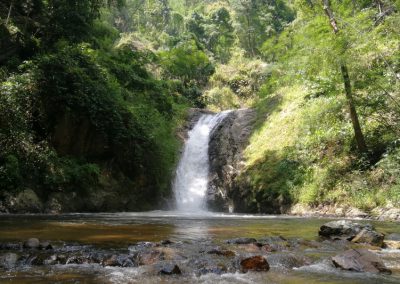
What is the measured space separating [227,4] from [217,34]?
12939 mm

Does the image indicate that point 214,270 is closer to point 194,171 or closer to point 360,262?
point 360,262

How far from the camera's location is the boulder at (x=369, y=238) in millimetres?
7125

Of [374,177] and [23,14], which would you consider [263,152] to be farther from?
[23,14]

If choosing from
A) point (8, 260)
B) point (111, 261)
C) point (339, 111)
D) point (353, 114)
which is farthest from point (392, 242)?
point (339, 111)

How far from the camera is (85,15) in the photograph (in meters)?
21.0

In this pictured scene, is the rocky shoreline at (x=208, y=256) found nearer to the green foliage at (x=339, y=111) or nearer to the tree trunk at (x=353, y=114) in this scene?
the green foliage at (x=339, y=111)

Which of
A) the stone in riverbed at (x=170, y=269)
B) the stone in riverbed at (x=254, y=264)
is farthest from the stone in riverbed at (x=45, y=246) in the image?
the stone in riverbed at (x=254, y=264)

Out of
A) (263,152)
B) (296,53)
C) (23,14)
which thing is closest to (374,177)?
(296,53)

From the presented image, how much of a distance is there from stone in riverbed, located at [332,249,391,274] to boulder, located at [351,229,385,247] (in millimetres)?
1706

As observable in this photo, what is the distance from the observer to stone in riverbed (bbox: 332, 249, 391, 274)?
514 centimetres

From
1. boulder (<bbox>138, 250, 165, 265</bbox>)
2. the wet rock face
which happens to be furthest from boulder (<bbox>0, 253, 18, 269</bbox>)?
the wet rock face

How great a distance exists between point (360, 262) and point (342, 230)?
9.12 ft

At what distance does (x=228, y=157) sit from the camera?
2241cm

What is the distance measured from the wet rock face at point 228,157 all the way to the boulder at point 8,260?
14601mm
